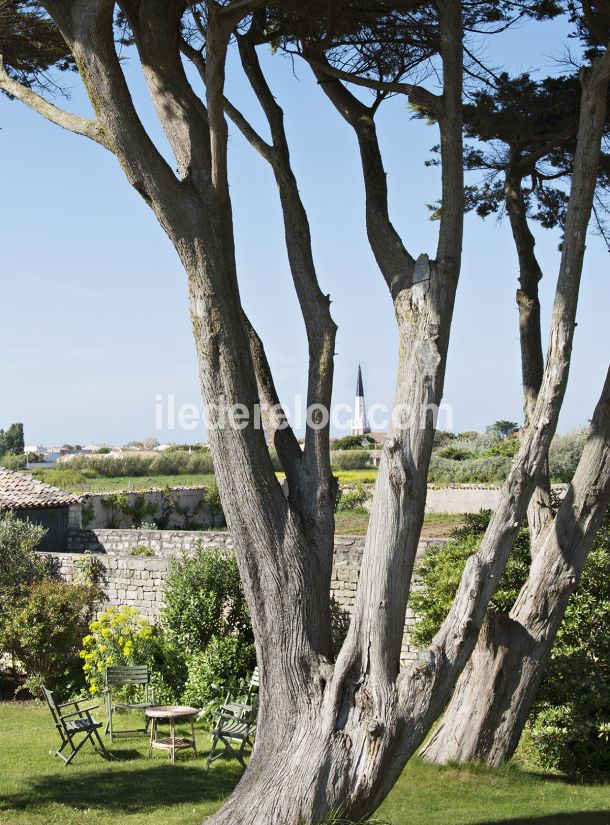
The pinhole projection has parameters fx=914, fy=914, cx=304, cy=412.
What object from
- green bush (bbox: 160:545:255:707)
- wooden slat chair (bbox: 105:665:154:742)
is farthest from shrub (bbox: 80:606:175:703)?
wooden slat chair (bbox: 105:665:154:742)

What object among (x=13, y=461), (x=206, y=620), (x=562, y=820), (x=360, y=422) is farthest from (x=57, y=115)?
(x=360, y=422)

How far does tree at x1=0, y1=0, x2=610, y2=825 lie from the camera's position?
597 cm

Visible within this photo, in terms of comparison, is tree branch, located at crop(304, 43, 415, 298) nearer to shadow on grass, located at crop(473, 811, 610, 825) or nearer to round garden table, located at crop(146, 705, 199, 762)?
shadow on grass, located at crop(473, 811, 610, 825)

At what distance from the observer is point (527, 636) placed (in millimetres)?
8242

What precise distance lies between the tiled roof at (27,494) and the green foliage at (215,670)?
7.71 metres

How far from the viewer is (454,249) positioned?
661 centimetres

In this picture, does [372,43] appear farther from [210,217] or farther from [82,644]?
[82,644]

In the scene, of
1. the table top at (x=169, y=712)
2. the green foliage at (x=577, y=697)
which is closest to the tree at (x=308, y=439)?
the green foliage at (x=577, y=697)

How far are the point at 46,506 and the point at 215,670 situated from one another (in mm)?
8905

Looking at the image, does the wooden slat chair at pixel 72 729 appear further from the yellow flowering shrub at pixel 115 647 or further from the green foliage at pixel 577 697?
the green foliage at pixel 577 697

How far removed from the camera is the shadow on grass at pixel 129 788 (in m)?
7.93

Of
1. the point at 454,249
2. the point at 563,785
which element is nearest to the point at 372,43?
the point at 454,249

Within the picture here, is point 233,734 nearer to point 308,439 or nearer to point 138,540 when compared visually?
point 308,439

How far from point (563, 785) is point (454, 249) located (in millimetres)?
5007
